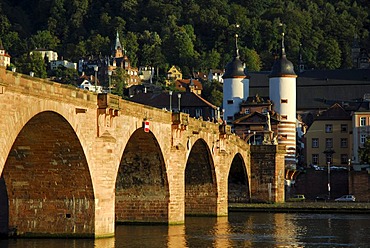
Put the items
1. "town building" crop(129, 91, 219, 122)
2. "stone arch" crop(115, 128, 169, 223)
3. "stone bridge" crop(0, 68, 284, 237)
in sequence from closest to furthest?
"stone bridge" crop(0, 68, 284, 237)
"stone arch" crop(115, 128, 169, 223)
"town building" crop(129, 91, 219, 122)

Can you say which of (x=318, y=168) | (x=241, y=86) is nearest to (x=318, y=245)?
(x=318, y=168)

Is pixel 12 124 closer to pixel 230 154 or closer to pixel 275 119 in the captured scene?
pixel 230 154

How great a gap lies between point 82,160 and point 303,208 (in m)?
52.5

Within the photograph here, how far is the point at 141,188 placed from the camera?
236 ft

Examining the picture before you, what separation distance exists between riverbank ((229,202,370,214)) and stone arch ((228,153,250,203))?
351cm

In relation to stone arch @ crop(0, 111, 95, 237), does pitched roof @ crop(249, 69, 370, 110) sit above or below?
above

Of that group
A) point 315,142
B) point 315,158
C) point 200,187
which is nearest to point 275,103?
point 315,142

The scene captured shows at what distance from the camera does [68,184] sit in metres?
56.0

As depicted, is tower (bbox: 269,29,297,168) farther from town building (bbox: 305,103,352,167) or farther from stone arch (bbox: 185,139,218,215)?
stone arch (bbox: 185,139,218,215)

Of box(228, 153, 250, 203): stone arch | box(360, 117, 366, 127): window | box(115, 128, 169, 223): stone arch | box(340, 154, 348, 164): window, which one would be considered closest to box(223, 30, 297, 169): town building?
box(340, 154, 348, 164): window

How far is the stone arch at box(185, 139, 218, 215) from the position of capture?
88812mm

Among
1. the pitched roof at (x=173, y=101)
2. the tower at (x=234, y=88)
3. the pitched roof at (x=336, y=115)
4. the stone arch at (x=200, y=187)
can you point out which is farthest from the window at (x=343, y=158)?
the stone arch at (x=200, y=187)

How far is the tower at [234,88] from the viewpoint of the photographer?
14675cm

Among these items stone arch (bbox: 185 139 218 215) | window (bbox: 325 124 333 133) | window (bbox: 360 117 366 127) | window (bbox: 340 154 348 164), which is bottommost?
stone arch (bbox: 185 139 218 215)
